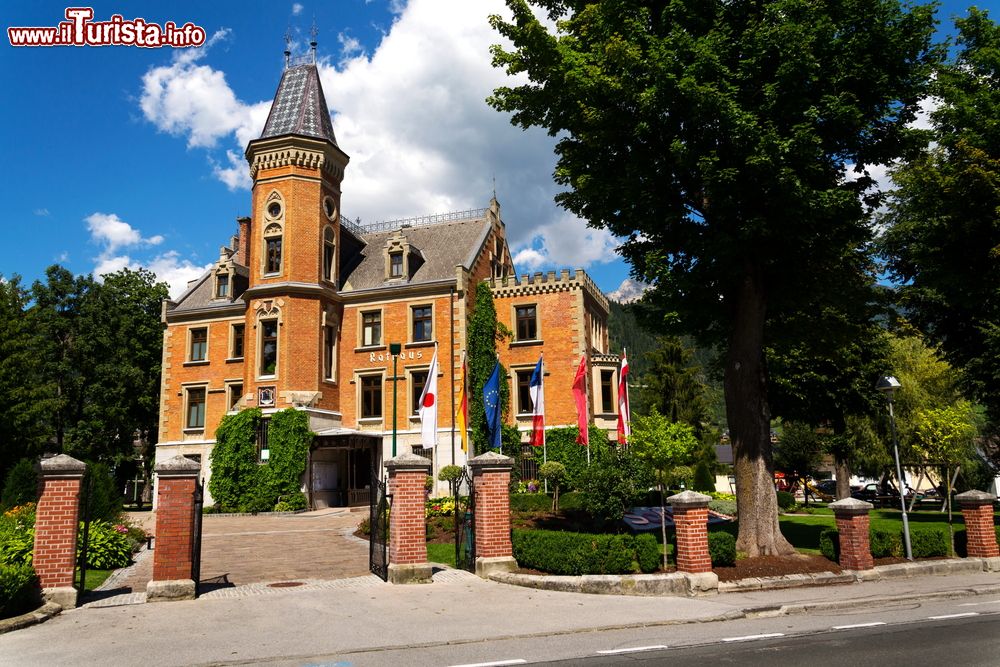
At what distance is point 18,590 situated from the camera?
9977 mm

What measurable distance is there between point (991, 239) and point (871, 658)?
715 inches

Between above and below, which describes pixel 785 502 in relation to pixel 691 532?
below

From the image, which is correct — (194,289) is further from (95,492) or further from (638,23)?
(638,23)

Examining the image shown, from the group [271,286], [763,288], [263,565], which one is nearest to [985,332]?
[763,288]

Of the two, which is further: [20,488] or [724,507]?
[724,507]

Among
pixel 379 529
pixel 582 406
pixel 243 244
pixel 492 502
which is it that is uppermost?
pixel 243 244

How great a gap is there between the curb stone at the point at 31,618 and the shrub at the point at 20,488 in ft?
36.5

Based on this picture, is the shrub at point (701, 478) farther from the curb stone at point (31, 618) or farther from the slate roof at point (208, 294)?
the curb stone at point (31, 618)

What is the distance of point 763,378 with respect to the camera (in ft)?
52.7

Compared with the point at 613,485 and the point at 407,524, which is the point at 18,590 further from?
the point at 613,485

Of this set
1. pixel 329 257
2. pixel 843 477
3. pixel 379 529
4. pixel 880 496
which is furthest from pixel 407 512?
pixel 880 496

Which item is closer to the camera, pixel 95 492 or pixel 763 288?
pixel 763 288

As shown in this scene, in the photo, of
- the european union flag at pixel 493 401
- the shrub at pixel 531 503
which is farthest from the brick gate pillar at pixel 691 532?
the european union flag at pixel 493 401

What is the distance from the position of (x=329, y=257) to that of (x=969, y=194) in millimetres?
27920
